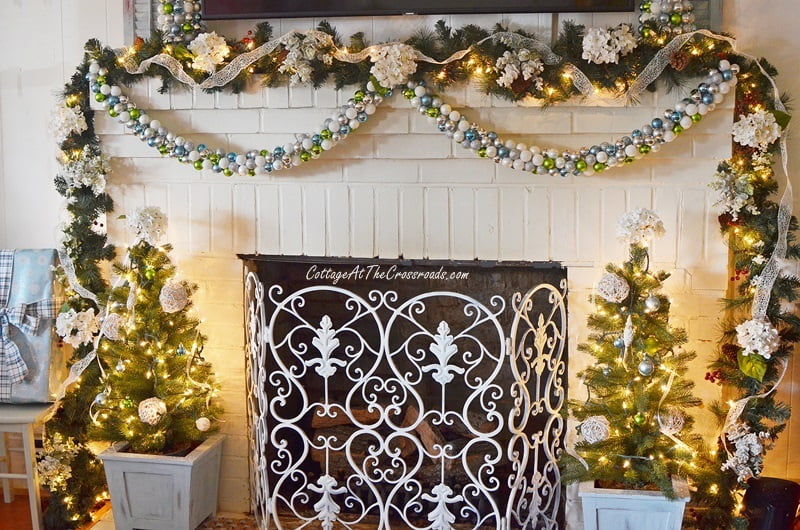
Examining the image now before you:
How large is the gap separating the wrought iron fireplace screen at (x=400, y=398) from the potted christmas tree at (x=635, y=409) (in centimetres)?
22

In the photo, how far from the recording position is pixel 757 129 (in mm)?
2674

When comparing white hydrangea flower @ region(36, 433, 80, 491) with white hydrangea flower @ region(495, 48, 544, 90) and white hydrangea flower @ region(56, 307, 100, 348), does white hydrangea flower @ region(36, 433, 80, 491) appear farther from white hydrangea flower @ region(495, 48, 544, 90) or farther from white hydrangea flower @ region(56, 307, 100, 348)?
white hydrangea flower @ region(495, 48, 544, 90)

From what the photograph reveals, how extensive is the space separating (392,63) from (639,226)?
88cm

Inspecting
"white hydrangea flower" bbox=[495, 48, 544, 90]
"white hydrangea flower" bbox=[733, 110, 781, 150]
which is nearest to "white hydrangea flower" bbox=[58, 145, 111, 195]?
"white hydrangea flower" bbox=[495, 48, 544, 90]

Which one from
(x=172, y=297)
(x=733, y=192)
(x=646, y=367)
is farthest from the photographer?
(x=172, y=297)

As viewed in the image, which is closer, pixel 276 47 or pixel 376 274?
pixel 276 47

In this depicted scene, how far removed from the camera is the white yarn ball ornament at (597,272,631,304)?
2602 millimetres

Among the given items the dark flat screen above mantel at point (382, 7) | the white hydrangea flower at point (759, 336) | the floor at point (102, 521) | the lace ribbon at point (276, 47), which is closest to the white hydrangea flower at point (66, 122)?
the lace ribbon at point (276, 47)

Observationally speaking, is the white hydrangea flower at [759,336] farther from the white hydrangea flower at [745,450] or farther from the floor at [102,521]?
the floor at [102,521]

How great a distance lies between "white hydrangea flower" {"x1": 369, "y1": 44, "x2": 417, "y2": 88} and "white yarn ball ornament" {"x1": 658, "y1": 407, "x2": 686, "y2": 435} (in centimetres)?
127

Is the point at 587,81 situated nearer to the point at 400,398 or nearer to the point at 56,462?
the point at 400,398

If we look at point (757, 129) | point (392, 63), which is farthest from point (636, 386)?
point (392, 63)

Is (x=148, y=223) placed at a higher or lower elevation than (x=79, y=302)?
higher

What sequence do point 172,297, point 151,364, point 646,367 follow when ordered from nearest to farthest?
point 646,367 → point 172,297 → point 151,364
